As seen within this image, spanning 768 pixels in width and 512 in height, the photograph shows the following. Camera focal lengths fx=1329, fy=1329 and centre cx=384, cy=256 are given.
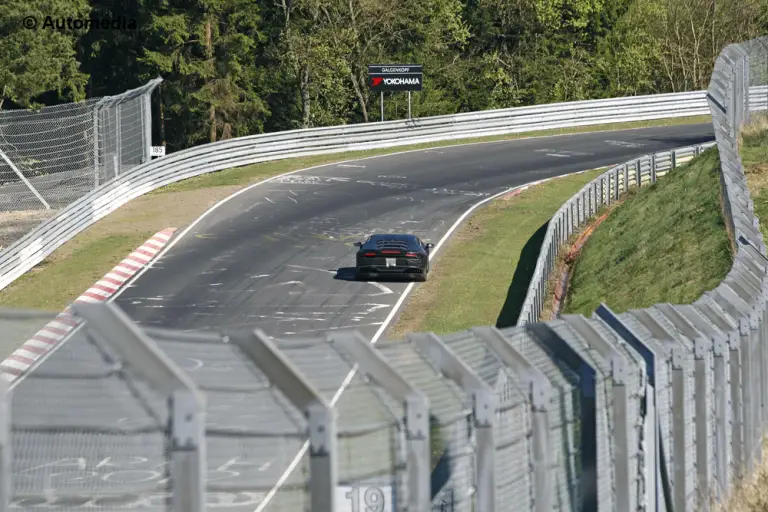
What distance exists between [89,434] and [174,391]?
0.32 meters

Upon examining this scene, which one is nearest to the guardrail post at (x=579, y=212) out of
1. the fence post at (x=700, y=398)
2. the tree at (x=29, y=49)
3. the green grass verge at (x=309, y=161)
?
the green grass verge at (x=309, y=161)

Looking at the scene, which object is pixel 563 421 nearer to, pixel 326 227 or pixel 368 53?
pixel 326 227

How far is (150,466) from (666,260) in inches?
1001

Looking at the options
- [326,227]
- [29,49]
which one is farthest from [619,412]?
[29,49]

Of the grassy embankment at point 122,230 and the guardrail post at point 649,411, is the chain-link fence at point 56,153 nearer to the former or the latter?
the grassy embankment at point 122,230

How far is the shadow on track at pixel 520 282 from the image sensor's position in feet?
106

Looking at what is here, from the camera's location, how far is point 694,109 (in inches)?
2734

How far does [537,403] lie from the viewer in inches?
265

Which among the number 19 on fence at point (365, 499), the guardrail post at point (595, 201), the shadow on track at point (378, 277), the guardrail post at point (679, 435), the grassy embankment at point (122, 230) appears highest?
the number 19 on fence at point (365, 499)

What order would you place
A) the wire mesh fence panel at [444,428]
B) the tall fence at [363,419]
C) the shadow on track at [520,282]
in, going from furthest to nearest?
the shadow on track at [520,282]
the wire mesh fence panel at [444,428]
the tall fence at [363,419]

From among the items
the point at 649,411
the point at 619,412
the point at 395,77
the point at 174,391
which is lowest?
the point at 395,77

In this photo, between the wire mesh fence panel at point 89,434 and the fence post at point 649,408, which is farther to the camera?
the fence post at point 649,408

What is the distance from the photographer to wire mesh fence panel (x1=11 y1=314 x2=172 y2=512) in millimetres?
4453

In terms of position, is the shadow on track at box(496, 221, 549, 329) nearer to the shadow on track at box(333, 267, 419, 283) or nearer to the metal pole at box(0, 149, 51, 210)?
the shadow on track at box(333, 267, 419, 283)
